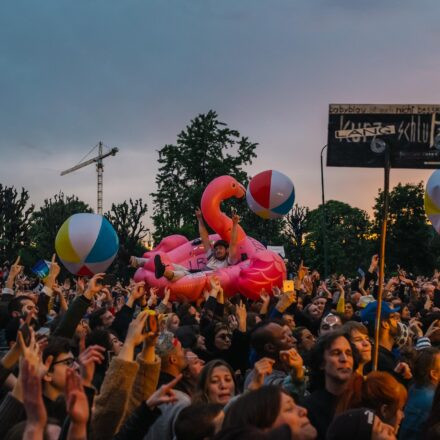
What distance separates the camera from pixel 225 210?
4350 cm

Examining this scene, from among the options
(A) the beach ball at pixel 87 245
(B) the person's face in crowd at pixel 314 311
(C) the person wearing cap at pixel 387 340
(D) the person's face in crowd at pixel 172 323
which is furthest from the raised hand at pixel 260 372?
(A) the beach ball at pixel 87 245

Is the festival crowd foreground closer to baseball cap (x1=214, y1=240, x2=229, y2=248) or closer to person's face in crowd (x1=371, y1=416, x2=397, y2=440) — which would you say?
person's face in crowd (x1=371, y1=416, x2=397, y2=440)

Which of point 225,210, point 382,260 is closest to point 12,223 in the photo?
point 225,210

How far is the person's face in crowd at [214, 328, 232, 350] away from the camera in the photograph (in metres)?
7.02

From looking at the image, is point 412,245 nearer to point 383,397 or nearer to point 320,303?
point 320,303

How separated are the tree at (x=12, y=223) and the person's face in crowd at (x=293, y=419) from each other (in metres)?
33.3

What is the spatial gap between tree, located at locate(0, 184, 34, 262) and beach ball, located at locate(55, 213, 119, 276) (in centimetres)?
2420

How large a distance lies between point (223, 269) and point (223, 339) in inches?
391

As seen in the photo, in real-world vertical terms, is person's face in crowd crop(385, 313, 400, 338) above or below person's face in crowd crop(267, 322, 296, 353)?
below

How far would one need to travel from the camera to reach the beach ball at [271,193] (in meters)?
17.1

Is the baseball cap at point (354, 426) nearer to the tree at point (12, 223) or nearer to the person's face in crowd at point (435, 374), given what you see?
the person's face in crowd at point (435, 374)

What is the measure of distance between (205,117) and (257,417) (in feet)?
145

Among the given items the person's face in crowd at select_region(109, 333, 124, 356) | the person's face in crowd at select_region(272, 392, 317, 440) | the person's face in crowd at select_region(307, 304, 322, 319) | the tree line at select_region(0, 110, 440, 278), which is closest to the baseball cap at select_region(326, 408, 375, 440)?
the person's face in crowd at select_region(272, 392, 317, 440)

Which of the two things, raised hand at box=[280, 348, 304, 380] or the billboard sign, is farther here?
the billboard sign
